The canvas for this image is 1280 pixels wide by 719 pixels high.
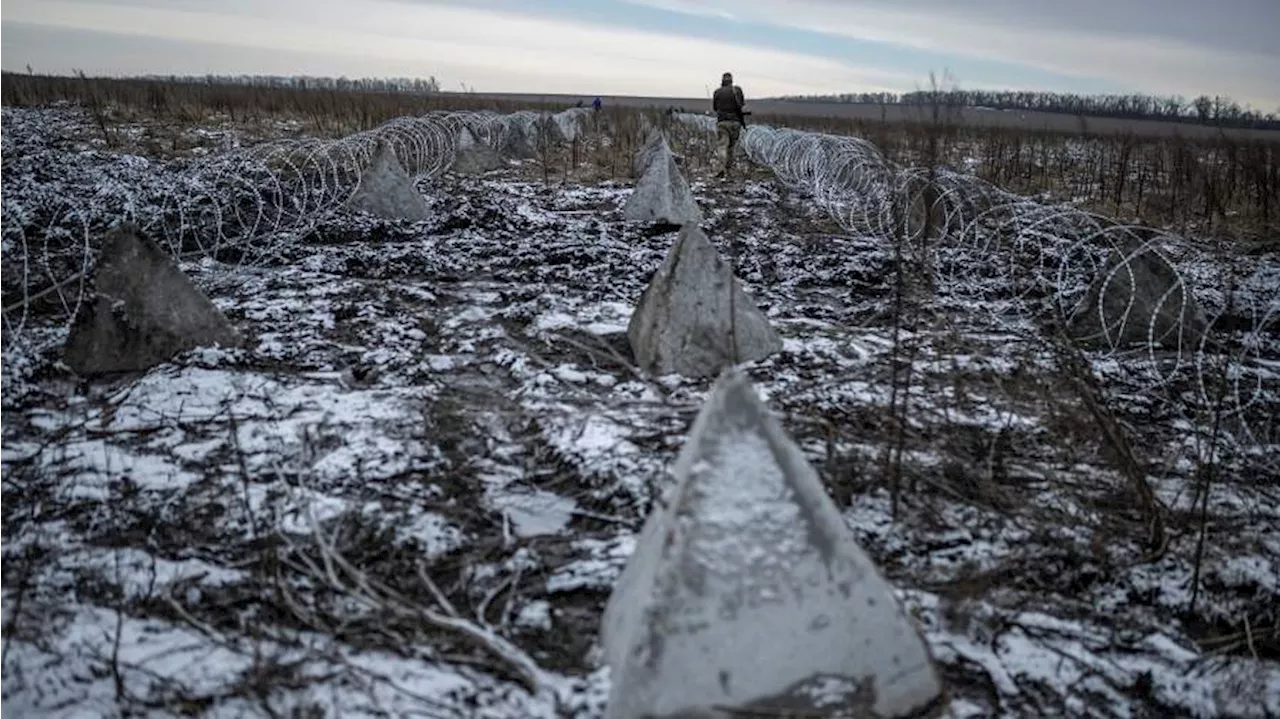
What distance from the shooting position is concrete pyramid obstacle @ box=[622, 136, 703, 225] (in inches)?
354

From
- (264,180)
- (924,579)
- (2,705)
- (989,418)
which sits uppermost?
(264,180)

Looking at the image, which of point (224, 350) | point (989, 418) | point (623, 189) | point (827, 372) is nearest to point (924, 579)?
point (989, 418)

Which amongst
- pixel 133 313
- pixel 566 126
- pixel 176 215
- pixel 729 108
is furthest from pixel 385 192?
pixel 566 126

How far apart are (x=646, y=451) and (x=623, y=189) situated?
29.9 ft

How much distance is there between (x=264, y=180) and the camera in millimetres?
11320

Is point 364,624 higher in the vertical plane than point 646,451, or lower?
lower

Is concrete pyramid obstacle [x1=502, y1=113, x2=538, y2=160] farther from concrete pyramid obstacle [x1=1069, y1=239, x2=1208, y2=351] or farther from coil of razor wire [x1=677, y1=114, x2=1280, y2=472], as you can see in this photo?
concrete pyramid obstacle [x1=1069, y1=239, x2=1208, y2=351]

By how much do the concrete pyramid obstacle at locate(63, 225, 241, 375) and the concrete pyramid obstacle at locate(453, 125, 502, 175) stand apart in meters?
8.99

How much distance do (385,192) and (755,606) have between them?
7.88 m

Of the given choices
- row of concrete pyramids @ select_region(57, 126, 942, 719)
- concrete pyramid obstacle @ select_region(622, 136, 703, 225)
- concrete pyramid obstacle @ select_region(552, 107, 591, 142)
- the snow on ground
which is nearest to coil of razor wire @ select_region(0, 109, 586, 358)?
the snow on ground

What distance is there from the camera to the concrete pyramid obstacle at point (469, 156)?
1309cm

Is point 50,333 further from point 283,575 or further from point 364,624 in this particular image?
point 364,624

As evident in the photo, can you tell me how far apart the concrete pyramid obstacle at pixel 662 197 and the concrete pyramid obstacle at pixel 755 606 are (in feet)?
23.7

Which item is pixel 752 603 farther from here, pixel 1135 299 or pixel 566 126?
pixel 566 126
